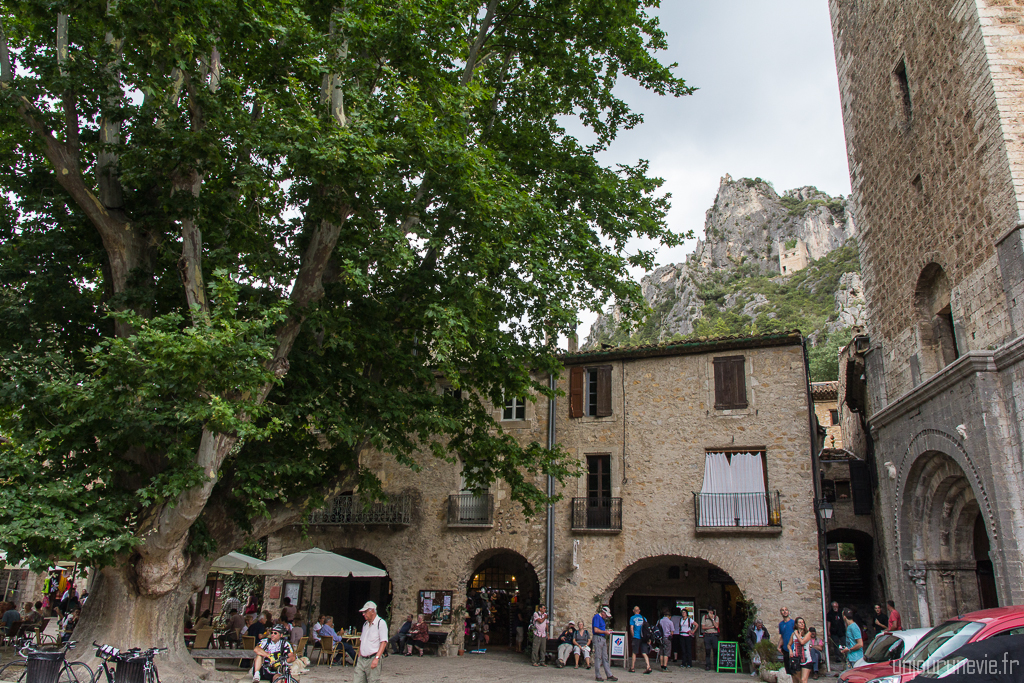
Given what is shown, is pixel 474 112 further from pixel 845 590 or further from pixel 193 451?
pixel 845 590

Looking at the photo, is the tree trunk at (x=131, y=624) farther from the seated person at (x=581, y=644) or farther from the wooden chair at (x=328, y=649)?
the seated person at (x=581, y=644)

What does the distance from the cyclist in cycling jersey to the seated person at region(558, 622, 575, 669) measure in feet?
22.9

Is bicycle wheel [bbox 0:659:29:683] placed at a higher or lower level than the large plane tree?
lower

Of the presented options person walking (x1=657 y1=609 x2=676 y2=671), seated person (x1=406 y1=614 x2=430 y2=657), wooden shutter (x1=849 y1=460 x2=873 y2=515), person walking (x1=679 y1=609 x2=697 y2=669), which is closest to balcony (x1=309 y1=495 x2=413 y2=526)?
seated person (x1=406 y1=614 x2=430 y2=657)

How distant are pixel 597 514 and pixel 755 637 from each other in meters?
4.23

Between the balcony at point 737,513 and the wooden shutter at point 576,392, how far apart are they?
3561mm

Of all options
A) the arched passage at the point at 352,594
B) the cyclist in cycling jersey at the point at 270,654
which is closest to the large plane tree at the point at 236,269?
the cyclist in cycling jersey at the point at 270,654

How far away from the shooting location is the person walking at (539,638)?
14592mm

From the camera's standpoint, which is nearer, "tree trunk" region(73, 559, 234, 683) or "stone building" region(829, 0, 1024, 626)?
"tree trunk" region(73, 559, 234, 683)

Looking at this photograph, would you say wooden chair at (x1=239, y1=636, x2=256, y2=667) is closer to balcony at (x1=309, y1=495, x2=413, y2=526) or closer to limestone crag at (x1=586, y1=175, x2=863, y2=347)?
balcony at (x1=309, y1=495, x2=413, y2=526)

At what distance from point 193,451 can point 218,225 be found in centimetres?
338

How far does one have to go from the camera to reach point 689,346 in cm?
1641

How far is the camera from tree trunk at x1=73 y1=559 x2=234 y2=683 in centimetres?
937

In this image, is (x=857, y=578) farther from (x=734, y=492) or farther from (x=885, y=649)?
(x=885, y=649)
